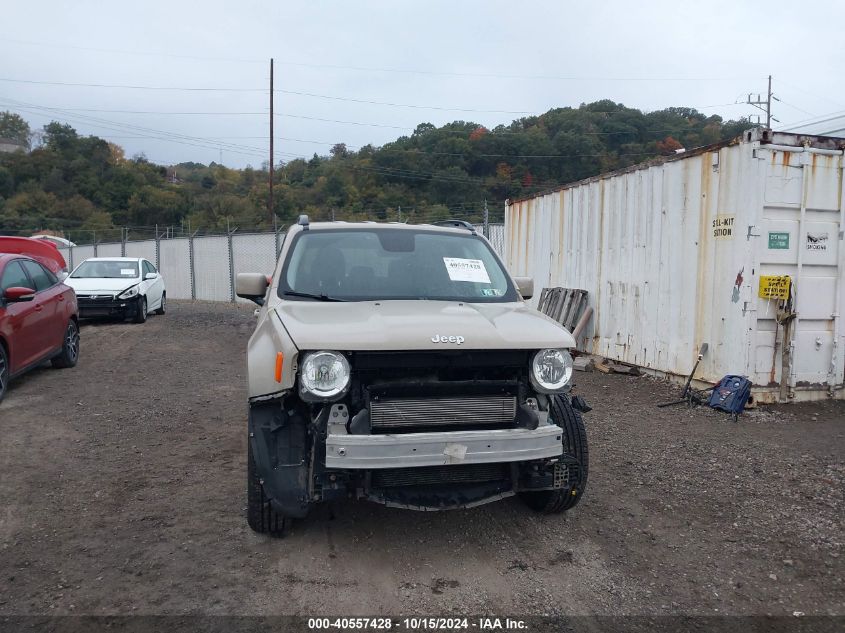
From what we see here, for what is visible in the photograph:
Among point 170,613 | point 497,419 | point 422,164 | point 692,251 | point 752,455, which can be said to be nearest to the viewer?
point 170,613

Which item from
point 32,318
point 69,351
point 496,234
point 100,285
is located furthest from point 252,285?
point 496,234

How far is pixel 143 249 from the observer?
26.8m

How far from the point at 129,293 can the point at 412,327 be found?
464 inches

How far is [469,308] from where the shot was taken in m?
4.10

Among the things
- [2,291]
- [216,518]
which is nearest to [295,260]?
[216,518]

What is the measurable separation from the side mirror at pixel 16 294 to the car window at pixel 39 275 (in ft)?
2.65

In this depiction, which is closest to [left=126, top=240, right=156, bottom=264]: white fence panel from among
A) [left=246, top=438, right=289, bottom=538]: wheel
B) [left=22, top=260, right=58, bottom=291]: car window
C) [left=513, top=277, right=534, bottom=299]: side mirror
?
[left=22, top=260, right=58, bottom=291]: car window

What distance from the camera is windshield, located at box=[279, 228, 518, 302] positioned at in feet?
14.4

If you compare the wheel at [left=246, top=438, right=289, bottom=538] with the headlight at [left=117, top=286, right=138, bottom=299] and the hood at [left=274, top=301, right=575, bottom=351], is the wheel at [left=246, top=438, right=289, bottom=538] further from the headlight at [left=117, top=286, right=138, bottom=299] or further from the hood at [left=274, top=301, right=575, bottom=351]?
the headlight at [left=117, top=286, right=138, bottom=299]

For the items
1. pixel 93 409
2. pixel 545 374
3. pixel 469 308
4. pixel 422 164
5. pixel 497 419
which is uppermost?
pixel 422 164

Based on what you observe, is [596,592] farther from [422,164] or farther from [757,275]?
[422,164]

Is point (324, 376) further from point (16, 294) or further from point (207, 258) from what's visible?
point (207, 258)

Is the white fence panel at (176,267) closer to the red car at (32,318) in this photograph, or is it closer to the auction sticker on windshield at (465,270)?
the red car at (32,318)

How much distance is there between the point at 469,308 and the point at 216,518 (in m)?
2.03
